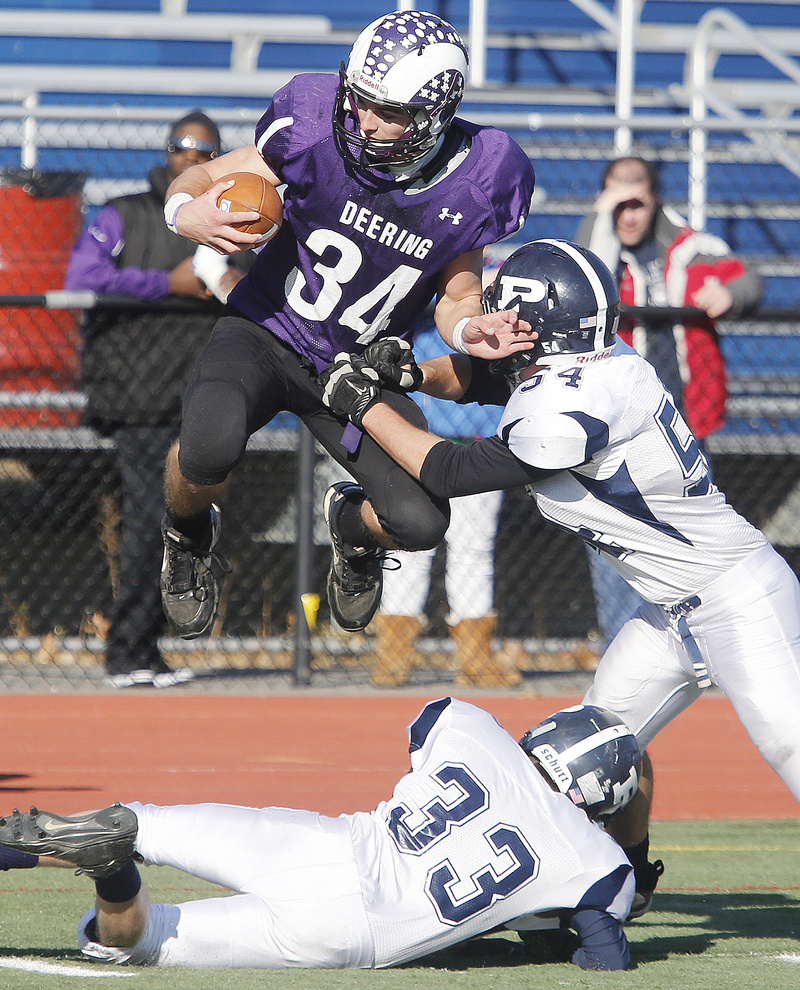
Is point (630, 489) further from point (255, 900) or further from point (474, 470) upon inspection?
point (255, 900)

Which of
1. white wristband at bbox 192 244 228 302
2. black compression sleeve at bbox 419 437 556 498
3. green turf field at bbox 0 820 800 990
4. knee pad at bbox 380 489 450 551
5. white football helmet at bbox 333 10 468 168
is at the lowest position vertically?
green turf field at bbox 0 820 800 990

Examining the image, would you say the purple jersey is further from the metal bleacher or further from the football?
the metal bleacher

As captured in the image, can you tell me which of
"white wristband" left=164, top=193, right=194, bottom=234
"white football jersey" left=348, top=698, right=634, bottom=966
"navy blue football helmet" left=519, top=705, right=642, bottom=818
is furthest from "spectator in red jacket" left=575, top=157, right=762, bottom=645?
"white football jersey" left=348, top=698, right=634, bottom=966

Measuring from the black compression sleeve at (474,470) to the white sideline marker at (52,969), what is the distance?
5.11 ft

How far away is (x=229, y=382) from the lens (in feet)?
13.1

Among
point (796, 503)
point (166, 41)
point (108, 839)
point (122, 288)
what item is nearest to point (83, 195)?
point (122, 288)

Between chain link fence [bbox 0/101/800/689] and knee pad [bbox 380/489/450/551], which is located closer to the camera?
knee pad [bbox 380/489/450/551]

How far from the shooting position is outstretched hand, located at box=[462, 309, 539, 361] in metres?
3.81

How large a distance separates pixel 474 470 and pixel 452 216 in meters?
0.76

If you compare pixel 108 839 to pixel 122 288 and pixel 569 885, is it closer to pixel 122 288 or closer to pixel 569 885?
pixel 569 885

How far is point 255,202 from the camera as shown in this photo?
371 cm

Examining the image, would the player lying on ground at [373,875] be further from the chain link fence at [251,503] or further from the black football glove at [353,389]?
the chain link fence at [251,503]

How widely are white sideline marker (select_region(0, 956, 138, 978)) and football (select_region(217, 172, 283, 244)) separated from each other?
1920mm

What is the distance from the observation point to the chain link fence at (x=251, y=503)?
7117 mm
